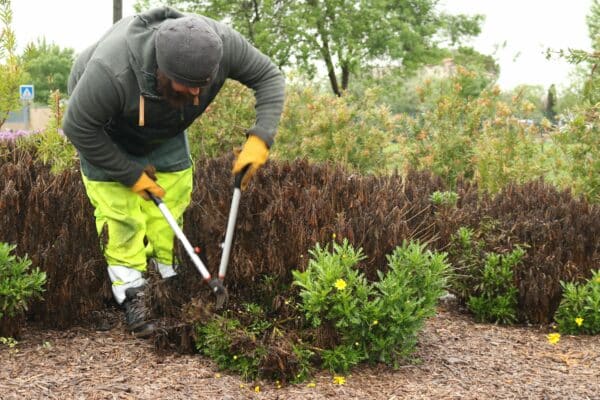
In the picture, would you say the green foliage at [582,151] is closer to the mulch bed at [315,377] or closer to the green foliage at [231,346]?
the mulch bed at [315,377]

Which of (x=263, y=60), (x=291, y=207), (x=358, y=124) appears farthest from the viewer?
(x=358, y=124)

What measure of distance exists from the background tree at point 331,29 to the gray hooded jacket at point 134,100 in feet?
75.8

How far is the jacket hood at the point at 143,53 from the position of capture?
11.6 feet

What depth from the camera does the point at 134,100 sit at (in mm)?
3672

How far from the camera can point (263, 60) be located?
13.3 ft

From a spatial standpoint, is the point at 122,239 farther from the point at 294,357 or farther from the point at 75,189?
the point at 294,357

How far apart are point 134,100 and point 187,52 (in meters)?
0.53

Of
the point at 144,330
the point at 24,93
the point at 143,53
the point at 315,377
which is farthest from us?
the point at 24,93

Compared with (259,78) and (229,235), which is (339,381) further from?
(259,78)

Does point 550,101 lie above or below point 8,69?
below

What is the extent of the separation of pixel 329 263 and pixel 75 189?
1680 millimetres

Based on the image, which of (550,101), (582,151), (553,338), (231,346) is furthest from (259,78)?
(550,101)

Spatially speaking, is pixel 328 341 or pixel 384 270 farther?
pixel 384 270

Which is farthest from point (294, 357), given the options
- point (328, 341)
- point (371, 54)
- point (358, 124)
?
point (371, 54)
